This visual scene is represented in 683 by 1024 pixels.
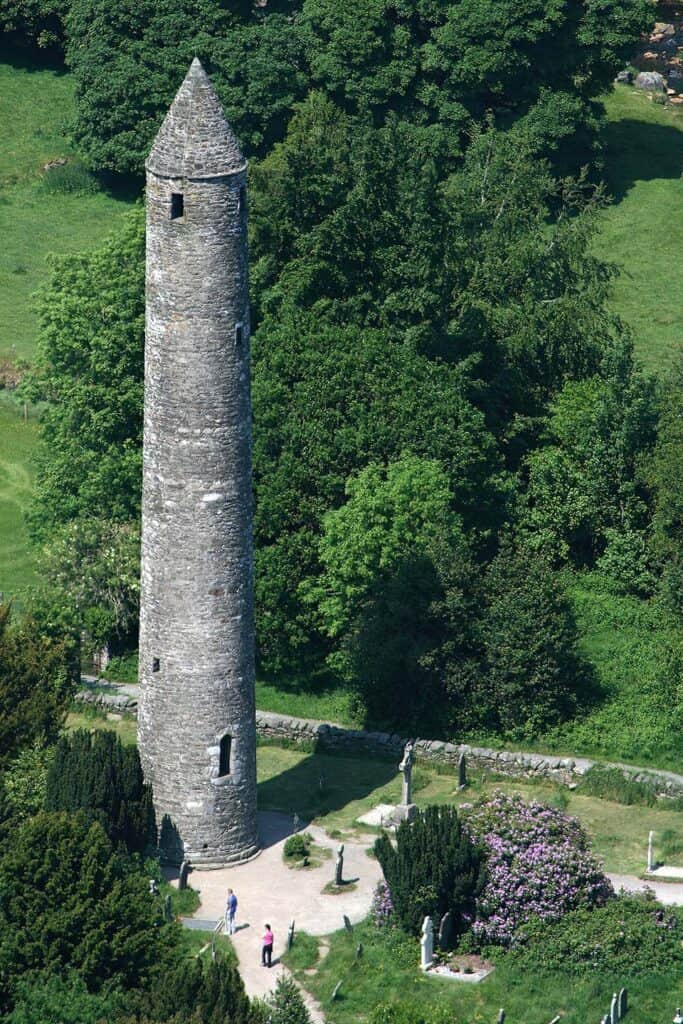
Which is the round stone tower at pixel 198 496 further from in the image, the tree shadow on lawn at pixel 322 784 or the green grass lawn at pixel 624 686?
the green grass lawn at pixel 624 686

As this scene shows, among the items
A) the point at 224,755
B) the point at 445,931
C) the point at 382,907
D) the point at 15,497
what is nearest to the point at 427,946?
the point at 445,931

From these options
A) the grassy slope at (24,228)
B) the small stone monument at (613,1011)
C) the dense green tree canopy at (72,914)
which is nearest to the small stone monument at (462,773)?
the small stone monument at (613,1011)

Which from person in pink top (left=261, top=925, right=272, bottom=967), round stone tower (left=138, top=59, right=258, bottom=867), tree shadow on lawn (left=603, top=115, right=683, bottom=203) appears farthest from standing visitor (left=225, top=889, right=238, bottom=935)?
tree shadow on lawn (left=603, top=115, right=683, bottom=203)

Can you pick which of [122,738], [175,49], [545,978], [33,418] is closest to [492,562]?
[122,738]

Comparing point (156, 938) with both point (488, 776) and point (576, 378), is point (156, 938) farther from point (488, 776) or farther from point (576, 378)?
point (576, 378)

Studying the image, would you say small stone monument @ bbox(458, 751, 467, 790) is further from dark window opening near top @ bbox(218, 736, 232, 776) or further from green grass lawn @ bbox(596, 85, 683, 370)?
green grass lawn @ bbox(596, 85, 683, 370)

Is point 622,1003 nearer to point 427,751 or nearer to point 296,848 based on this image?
point 296,848
